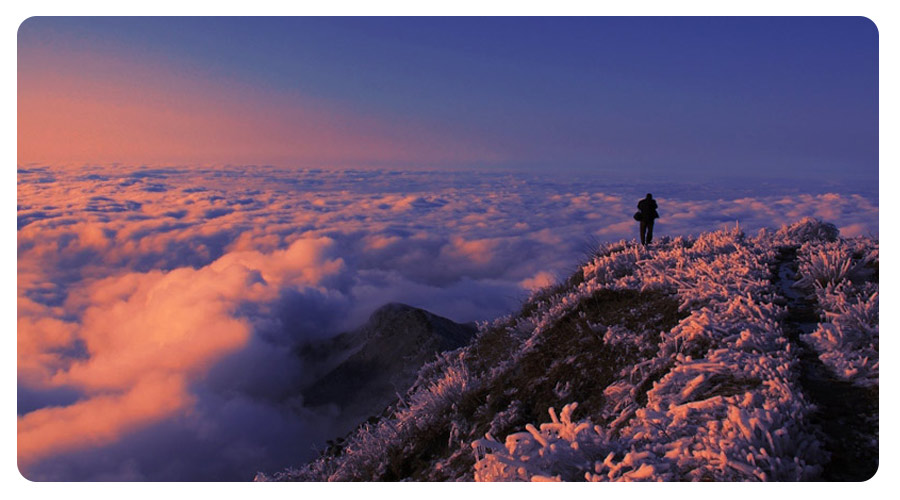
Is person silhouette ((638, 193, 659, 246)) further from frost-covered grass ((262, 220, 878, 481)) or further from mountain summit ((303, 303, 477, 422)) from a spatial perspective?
mountain summit ((303, 303, 477, 422))

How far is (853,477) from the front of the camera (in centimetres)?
260

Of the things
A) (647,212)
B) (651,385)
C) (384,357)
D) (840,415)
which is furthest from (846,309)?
(384,357)

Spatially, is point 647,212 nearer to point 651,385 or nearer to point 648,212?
point 648,212

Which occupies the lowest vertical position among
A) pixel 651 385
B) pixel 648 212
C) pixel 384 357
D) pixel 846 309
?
pixel 384 357

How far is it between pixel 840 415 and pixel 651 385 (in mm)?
1059

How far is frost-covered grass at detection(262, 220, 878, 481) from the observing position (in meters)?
2.51

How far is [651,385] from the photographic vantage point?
12.0 ft

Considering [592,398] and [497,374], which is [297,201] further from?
[592,398]

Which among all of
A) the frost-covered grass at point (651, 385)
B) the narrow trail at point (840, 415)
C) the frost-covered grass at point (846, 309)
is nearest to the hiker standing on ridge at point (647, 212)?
the frost-covered grass at point (651, 385)

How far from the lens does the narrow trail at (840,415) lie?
8.53ft

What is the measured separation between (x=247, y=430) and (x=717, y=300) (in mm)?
40105
